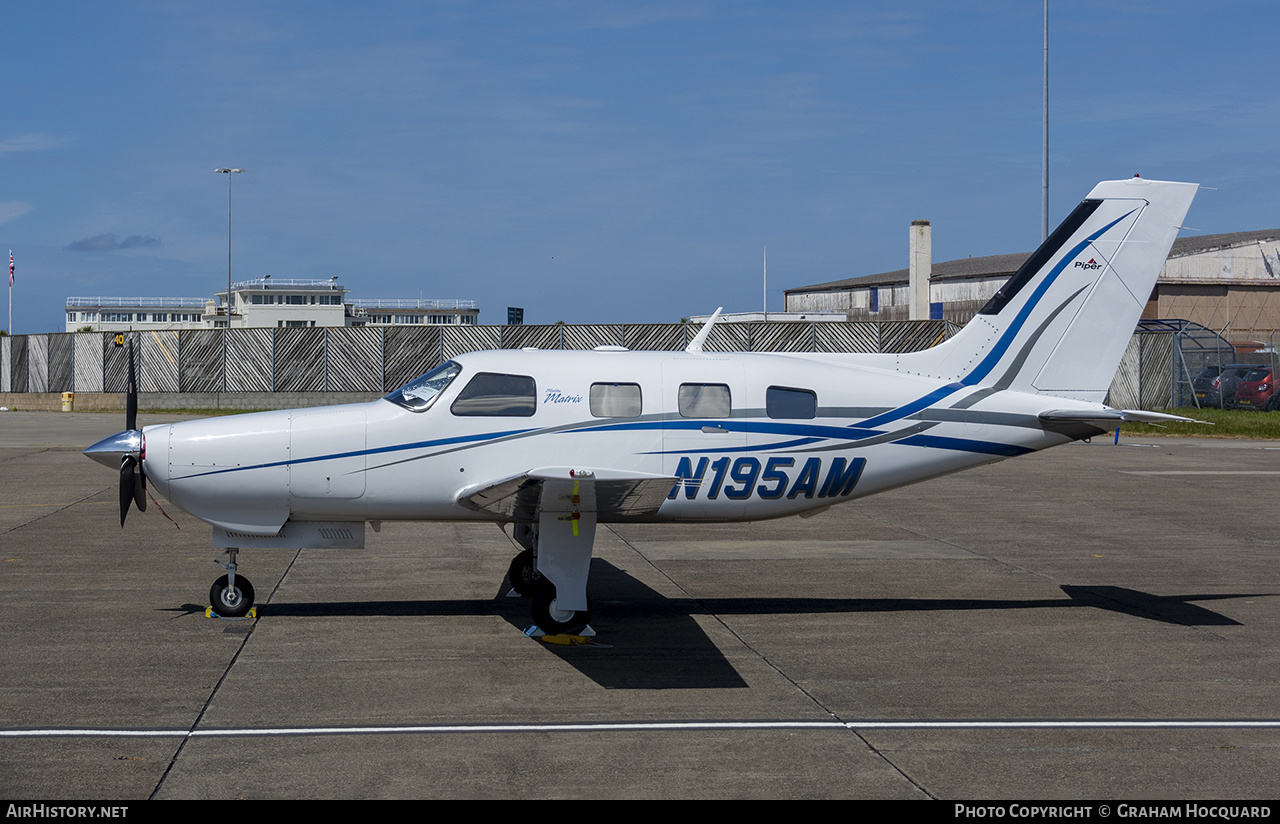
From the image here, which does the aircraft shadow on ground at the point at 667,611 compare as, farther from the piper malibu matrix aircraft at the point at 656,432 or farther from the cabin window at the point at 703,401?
the cabin window at the point at 703,401

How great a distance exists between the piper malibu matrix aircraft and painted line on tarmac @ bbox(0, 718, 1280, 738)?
87.9 inches

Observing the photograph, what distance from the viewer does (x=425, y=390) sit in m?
9.99

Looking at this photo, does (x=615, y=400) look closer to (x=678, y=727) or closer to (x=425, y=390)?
(x=425, y=390)

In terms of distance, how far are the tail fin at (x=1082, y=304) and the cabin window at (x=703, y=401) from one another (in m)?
2.20

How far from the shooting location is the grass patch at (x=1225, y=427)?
107 feet

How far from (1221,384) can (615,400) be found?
36.6m

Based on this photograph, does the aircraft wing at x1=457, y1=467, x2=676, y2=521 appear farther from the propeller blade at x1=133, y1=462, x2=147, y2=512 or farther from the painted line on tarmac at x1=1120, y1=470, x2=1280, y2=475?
the painted line on tarmac at x1=1120, y1=470, x2=1280, y2=475

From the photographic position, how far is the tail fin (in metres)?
11.2

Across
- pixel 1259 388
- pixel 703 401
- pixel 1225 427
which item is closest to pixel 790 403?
pixel 703 401

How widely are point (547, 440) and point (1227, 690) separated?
5.96 meters

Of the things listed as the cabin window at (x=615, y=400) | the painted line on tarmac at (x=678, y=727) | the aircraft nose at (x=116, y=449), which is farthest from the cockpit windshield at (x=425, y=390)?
the painted line on tarmac at (x=678, y=727)

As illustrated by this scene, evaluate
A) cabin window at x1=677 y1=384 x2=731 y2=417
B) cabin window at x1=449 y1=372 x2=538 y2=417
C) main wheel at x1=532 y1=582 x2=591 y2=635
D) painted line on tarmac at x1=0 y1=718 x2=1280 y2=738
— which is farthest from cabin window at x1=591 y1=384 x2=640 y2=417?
painted line on tarmac at x1=0 y1=718 x2=1280 y2=738

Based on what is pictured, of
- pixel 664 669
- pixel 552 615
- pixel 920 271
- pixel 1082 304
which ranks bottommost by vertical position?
pixel 664 669
